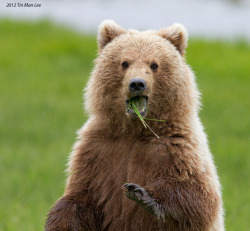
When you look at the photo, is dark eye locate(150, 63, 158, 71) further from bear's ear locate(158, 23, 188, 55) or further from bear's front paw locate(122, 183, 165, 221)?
bear's front paw locate(122, 183, 165, 221)

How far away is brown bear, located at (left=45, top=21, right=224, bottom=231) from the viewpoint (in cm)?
585

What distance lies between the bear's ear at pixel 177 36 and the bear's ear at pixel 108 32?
39 cm

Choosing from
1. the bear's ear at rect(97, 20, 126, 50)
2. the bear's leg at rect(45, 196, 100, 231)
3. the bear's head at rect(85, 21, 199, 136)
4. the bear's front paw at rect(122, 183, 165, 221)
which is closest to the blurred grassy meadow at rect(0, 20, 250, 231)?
the bear's leg at rect(45, 196, 100, 231)

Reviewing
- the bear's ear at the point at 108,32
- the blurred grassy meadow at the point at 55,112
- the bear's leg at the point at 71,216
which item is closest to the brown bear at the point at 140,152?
the bear's leg at the point at 71,216

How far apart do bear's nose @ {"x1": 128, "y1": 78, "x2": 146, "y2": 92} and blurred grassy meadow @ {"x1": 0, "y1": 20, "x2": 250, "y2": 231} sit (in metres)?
2.77

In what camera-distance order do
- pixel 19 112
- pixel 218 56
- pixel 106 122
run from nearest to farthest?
pixel 106 122 → pixel 19 112 → pixel 218 56

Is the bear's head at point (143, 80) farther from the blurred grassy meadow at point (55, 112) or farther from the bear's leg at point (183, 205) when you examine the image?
the blurred grassy meadow at point (55, 112)

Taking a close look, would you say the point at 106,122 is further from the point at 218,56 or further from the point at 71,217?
the point at 218,56

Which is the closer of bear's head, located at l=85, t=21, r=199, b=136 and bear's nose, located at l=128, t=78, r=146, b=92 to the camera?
bear's nose, located at l=128, t=78, r=146, b=92

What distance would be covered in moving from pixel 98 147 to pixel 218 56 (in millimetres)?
11221

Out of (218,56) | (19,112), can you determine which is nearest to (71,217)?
(19,112)

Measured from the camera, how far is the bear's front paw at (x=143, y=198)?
5.57m

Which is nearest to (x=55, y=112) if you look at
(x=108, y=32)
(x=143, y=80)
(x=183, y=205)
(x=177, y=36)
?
(x=108, y=32)

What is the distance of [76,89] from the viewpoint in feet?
50.2
